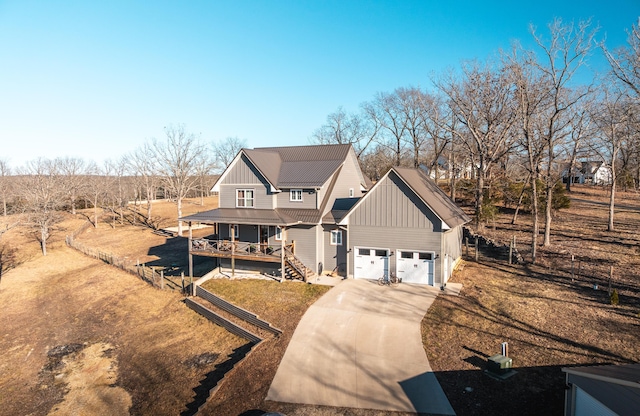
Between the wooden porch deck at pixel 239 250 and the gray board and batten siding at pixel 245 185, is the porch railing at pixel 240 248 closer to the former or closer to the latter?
the wooden porch deck at pixel 239 250

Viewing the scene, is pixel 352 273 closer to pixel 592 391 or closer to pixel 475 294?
pixel 475 294

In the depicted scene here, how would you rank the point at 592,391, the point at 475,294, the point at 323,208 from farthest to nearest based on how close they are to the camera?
the point at 323,208, the point at 475,294, the point at 592,391

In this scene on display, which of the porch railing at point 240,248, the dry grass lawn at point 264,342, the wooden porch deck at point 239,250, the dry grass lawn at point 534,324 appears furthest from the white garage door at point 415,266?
the porch railing at point 240,248

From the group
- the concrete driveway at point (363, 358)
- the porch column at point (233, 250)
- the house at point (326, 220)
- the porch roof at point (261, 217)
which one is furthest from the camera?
the porch column at point (233, 250)

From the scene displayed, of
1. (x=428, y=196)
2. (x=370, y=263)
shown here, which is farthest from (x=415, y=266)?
(x=428, y=196)

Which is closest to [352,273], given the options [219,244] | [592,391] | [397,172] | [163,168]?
[397,172]

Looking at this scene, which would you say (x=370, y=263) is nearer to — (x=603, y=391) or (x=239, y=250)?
(x=239, y=250)
